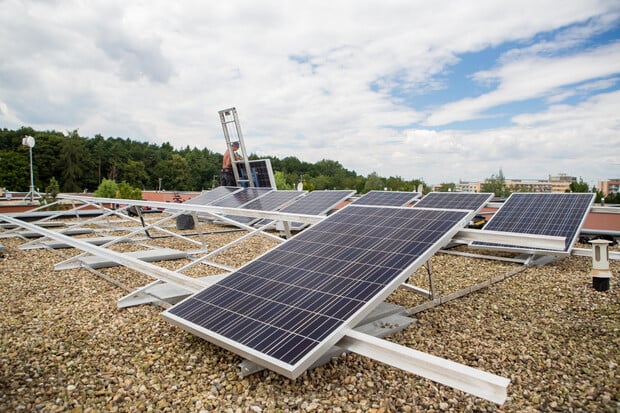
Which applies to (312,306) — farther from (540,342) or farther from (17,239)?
(17,239)

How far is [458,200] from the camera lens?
50.2 feet

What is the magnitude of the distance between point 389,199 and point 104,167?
89996mm

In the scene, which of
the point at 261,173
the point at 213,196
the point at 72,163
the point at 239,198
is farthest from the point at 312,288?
the point at 72,163

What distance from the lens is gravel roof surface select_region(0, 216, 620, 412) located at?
448 centimetres

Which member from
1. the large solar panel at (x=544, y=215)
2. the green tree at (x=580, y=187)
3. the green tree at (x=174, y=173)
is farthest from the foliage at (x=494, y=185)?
the large solar panel at (x=544, y=215)

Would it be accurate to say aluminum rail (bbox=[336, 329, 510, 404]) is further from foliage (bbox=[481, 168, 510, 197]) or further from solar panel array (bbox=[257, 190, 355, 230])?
foliage (bbox=[481, 168, 510, 197])

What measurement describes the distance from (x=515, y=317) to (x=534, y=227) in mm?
6356

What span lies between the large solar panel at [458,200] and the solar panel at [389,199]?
61cm

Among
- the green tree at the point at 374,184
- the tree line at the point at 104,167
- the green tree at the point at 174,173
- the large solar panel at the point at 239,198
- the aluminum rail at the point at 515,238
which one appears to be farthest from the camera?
the green tree at the point at 374,184

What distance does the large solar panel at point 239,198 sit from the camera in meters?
20.3

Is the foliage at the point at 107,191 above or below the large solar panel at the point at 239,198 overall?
above

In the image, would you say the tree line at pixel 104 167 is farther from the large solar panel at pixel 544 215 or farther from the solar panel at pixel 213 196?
the large solar panel at pixel 544 215

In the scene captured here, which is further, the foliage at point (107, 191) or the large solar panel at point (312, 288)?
the foliage at point (107, 191)

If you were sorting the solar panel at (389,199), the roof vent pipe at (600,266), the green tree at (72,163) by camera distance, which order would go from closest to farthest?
1. the roof vent pipe at (600,266)
2. the solar panel at (389,199)
3. the green tree at (72,163)
